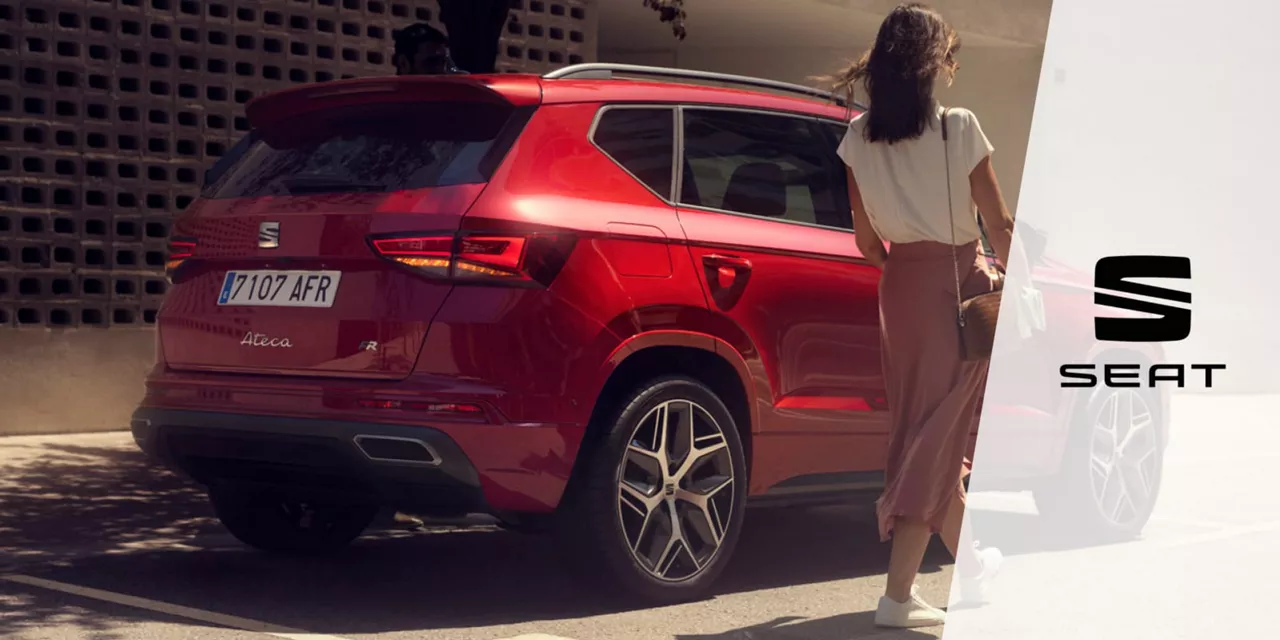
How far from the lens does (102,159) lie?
1149 cm

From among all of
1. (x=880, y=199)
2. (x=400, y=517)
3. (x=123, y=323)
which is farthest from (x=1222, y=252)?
(x=880, y=199)

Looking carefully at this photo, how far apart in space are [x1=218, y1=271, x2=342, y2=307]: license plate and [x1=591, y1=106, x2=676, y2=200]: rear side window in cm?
106

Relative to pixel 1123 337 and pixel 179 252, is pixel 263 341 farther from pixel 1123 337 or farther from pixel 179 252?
pixel 1123 337

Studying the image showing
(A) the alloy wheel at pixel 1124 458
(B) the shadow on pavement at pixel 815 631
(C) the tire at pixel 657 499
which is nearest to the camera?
(B) the shadow on pavement at pixel 815 631

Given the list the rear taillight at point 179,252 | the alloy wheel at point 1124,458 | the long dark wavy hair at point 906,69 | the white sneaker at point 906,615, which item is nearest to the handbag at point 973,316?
the long dark wavy hair at point 906,69

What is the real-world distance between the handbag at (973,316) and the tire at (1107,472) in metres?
2.36

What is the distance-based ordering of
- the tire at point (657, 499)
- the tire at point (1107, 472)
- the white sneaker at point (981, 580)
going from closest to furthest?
the tire at point (657, 499)
the white sneaker at point (981, 580)
the tire at point (1107, 472)

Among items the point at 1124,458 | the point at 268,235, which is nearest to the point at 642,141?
the point at 268,235

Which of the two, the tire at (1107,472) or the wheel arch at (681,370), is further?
the tire at (1107,472)

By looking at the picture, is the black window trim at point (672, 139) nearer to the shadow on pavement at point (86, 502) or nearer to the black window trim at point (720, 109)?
the black window trim at point (720, 109)

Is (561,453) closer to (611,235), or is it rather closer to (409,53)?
(611,235)

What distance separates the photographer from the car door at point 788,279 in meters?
6.39

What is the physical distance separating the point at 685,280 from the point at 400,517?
9.05ft

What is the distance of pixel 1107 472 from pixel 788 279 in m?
2.33
